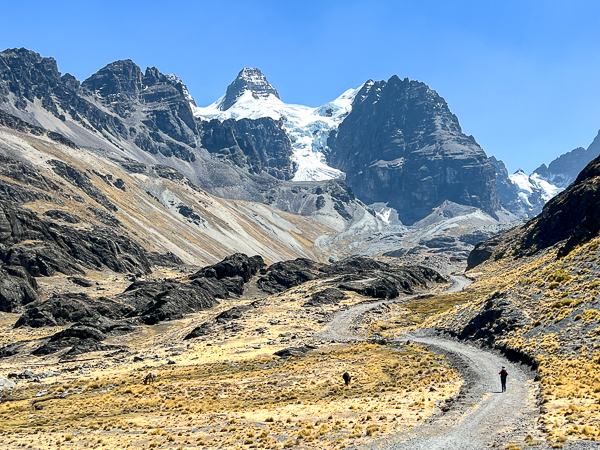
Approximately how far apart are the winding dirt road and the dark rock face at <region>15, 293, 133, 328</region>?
7569cm

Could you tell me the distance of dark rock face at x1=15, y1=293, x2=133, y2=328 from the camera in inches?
4060

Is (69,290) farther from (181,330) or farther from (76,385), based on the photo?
(76,385)

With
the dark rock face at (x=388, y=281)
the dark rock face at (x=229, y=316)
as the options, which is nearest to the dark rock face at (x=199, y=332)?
the dark rock face at (x=229, y=316)

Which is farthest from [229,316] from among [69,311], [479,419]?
[479,419]

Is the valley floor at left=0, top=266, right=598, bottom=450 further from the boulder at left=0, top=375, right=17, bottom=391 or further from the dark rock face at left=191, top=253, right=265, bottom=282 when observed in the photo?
the dark rock face at left=191, top=253, right=265, bottom=282

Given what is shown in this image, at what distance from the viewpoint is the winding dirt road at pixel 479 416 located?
86.8ft

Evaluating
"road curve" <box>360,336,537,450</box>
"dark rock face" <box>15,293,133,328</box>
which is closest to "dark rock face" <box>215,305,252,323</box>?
"dark rock face" <box>15,293,133,328</box>

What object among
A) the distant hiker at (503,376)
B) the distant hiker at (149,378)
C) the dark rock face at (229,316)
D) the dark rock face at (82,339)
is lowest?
the dark rock face at (82,339)

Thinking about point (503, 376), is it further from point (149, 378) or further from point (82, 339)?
point (82, 339)

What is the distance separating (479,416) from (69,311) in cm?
9898

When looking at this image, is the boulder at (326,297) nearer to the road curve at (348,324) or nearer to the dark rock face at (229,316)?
the road curve at (348,324)

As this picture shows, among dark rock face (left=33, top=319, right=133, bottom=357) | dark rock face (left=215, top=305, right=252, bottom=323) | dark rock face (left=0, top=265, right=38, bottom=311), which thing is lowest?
dark rock face (left=0, top=265, right=38, bottom=311)

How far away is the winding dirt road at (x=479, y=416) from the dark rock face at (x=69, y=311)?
2980 inches

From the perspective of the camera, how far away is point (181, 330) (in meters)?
97.9
